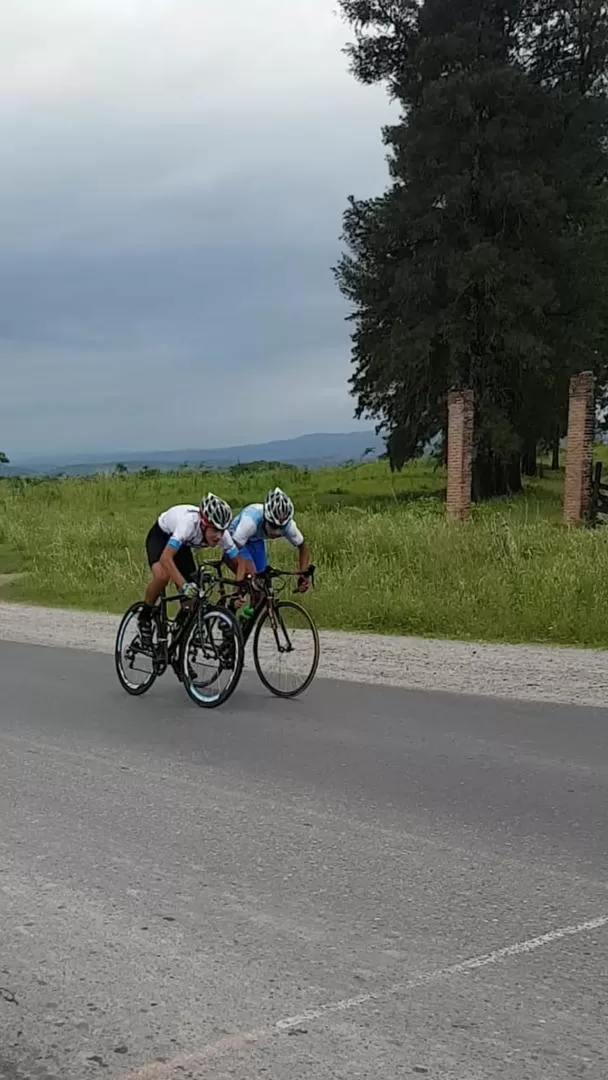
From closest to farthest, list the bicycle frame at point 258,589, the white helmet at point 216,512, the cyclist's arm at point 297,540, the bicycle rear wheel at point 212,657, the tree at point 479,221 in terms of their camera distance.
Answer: the bicycle rear wheel at point 212,657 < the white helmet at point 216,512 < the bicycle frame at point 258,589 < the cyclist's arm at point 297,540 < the tree at point 479,221

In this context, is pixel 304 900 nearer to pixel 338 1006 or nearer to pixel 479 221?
pixel 338 1006

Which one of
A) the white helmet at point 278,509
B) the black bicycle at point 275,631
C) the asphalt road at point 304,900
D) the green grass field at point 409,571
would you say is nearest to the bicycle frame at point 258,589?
the black bicycle at point 275,631

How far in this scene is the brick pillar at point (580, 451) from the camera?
90.6 ft

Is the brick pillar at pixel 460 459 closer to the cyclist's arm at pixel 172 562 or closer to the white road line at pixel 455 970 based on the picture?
the cyclist's arm at pixel 172 562

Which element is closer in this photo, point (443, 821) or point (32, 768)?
point (443, 821)

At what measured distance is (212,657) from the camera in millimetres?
9141

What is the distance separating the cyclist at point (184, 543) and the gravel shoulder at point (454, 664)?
6.08ft

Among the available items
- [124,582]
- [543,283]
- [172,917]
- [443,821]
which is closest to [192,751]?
[443,821]

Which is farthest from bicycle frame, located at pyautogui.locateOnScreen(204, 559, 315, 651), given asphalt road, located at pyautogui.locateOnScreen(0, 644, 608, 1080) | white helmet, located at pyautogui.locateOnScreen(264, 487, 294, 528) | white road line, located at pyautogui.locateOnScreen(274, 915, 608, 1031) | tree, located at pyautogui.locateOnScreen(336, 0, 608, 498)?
tree, located at pyautogui.locateOnScreen(336, 0, 608, 498)

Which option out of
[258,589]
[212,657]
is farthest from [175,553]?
[212,657]

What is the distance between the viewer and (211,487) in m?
50.2

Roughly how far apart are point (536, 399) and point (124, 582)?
27265mm

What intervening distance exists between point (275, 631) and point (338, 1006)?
576 centimetres

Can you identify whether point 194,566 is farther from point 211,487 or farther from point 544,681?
point 211,487
